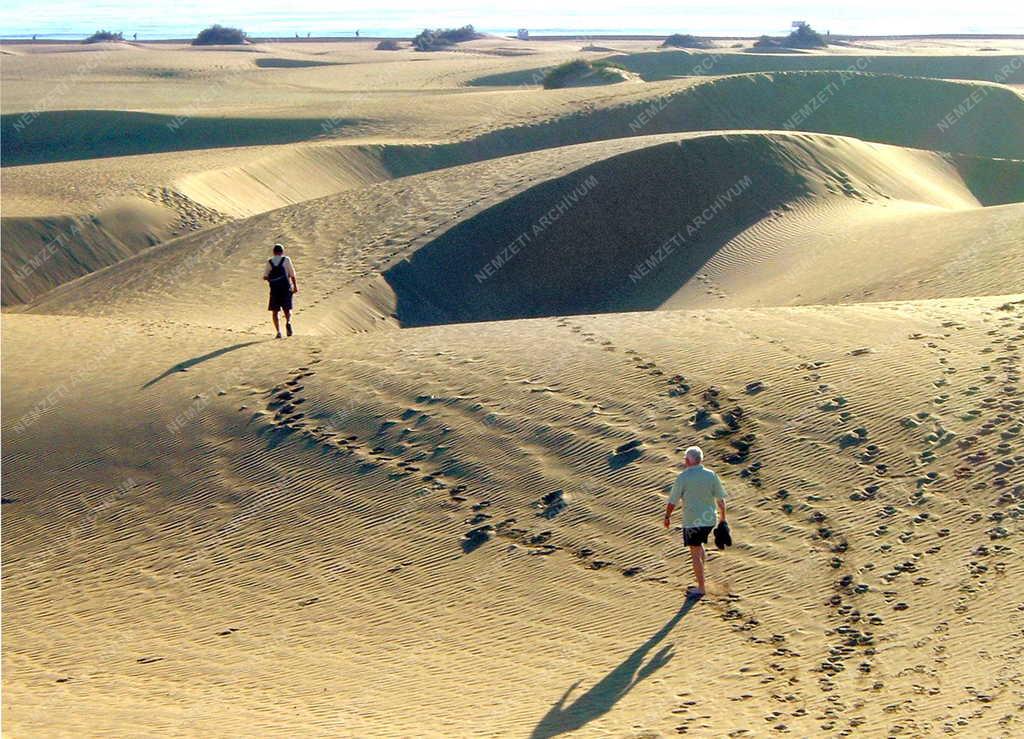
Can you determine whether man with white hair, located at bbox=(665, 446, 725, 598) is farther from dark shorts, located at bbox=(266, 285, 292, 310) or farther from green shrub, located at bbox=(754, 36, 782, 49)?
green shrub, located at bbox=(754, 36, 782, 49)

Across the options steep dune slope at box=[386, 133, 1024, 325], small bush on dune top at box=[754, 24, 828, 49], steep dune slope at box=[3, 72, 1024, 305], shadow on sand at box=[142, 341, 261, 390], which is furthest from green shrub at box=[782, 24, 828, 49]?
shadow on sand at box=[142, 341, 261, 390]

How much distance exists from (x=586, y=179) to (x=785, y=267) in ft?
15.4

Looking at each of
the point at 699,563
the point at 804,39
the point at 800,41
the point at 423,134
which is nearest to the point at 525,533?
the point at 699,563

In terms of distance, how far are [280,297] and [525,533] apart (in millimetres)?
6057

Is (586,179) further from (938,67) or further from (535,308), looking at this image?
(938,67)

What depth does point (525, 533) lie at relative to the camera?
9234mm

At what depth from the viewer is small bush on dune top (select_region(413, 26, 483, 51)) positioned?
278 feet

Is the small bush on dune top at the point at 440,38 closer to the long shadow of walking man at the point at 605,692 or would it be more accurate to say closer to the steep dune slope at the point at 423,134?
the steep dune slope at the point at 423,134

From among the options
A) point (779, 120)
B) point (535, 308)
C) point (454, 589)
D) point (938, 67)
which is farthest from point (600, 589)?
point (938, 67)

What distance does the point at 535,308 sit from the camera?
19.9m

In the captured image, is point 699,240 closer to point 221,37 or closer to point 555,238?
point 555,238

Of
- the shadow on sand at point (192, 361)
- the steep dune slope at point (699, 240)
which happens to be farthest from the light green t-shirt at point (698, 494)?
the steep dune slope at point (699, 240)

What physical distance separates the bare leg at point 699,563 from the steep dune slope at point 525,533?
0.37ft

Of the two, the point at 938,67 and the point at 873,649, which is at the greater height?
the point at 938,67
